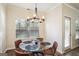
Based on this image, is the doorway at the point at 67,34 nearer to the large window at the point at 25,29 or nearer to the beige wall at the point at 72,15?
the beige wall at the point at 72,15

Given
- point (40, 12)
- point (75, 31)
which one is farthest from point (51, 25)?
point (75, 31)

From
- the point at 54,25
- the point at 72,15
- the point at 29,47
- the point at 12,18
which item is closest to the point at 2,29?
the point at 12,18

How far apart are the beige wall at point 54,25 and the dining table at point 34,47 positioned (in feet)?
0.34

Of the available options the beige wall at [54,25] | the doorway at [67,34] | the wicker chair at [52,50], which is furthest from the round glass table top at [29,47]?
the doorway at [67,34]

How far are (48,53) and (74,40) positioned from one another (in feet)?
1.67

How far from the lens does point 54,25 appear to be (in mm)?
1764

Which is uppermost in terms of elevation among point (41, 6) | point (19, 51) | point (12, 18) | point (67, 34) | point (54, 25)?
point (41, 6)

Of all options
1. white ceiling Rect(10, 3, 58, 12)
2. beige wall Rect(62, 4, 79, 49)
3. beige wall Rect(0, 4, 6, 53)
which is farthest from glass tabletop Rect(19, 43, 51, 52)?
white ceiling Rect(10, 3, 58, 12)

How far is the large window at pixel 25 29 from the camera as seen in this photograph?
1717 mm

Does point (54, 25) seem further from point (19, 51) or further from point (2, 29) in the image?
point (2, 29)

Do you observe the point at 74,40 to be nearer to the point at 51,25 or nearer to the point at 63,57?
the point at 63,57

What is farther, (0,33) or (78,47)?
(78,47)

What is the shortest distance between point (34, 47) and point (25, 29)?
1.11ft

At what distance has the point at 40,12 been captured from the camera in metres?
1.73
